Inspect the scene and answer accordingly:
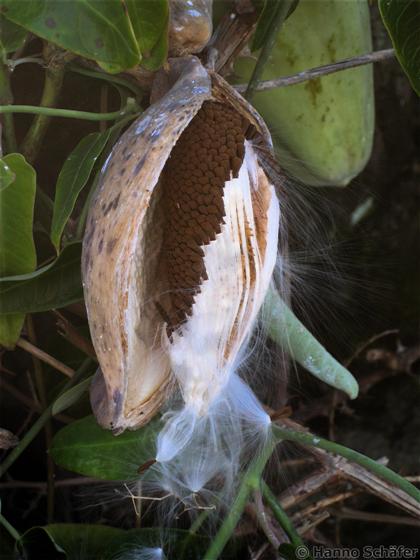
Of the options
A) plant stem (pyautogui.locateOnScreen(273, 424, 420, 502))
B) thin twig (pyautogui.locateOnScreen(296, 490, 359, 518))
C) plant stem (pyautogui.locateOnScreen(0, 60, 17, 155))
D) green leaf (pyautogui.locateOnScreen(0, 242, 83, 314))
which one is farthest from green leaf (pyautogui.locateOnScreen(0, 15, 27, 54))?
thin twig (pyautogui.locateOnScreen(296, 490, 359, 518))

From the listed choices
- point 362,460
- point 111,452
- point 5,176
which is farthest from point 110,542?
point 5,176

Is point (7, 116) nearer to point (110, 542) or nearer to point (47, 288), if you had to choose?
point (47, 288)

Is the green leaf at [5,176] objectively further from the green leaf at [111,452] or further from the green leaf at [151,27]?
the green leaf at [111,452]

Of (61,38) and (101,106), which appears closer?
(61,38)

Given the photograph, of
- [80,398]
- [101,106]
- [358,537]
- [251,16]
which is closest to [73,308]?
[80,398]

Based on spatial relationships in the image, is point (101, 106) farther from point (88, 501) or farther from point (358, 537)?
point (358, 537)

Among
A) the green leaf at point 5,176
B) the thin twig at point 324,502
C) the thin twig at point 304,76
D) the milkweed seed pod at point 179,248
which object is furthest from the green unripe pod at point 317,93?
the thin twig at point 324,502
